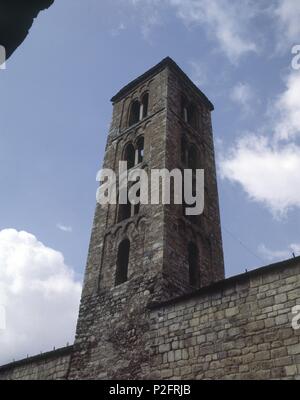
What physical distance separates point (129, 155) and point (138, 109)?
118 inches

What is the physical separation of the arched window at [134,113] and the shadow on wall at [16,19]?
15435mm

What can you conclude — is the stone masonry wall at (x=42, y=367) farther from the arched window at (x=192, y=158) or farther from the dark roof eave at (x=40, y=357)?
the arched window at (x=192, y=158)

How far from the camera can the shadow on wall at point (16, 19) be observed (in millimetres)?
1731

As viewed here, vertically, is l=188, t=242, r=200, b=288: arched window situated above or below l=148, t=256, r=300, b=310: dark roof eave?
above

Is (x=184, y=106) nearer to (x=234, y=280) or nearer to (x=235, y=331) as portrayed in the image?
(x=234, y=280)

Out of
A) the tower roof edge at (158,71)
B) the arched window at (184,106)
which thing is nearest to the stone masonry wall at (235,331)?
the arched window at (184,106)

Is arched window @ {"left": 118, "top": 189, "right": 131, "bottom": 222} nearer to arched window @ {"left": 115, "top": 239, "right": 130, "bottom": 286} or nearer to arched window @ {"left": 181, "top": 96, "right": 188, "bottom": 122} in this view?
arched window @ {"left": 115, "top": 239, "right": 130, "bottom": 286}

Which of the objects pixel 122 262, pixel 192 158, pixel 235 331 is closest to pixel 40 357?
pixel 122 262

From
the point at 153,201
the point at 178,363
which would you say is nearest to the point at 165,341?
the point at 178,363

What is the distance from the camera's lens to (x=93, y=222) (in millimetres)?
13922

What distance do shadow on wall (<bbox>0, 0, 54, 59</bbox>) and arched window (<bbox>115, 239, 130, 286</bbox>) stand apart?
1025 centimetres

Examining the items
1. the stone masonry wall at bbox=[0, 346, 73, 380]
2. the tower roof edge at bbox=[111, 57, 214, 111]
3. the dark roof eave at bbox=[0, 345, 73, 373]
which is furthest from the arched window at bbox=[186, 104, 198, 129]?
the stone masonry wall at bbox=[0, 346, 73, 380]

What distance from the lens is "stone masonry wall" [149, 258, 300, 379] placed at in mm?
7391
